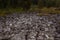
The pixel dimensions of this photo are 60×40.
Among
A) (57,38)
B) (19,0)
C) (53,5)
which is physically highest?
(57,38)

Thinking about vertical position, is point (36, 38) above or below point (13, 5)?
above

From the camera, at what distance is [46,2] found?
53031 millimetres

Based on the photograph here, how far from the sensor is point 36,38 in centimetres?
1161

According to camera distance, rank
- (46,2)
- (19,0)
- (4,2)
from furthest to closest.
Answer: (46,2), (19,0), (4,2)

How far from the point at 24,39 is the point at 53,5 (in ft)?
140

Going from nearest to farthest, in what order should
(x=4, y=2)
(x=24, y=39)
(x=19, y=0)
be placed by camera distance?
(x=24, y=39) → (x=4, y=2) → (x=19, y=0)

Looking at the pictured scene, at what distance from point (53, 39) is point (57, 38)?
513 mm

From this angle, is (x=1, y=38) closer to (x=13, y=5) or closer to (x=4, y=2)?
(x=4, y=2)

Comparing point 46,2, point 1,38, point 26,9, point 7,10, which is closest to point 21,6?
point 26,9

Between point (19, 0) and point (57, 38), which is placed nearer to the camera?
point (57, 38)

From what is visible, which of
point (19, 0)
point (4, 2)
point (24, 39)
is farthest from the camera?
point (19, 0)

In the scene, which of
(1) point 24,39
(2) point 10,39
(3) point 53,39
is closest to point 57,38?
(3) point 53,39

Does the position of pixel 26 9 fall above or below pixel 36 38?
below

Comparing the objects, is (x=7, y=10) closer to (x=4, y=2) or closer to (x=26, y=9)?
(x=4, y=2)
